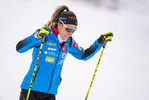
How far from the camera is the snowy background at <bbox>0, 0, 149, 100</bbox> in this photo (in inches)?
203

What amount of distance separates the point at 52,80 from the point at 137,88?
3509 millimetres

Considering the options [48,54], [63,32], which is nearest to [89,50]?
[63,32]

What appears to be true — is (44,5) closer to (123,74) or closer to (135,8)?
(135,8)

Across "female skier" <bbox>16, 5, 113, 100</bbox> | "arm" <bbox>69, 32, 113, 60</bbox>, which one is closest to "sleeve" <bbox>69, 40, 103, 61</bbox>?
"arm" <bbox>69, 32, 113, 60</bbox>

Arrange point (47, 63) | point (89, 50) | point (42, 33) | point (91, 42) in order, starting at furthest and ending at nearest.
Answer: point (91, 42) < point (89, 50) < point (47, 63) < point (42, 33)

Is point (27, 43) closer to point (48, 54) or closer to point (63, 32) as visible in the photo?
point (48, 54)

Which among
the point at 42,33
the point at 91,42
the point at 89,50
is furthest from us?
Answer: the point at 91,42

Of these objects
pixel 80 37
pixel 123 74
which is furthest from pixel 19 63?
pixel 123 74

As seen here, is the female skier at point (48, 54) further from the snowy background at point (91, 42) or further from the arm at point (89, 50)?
the snowy background at point (91, 42)

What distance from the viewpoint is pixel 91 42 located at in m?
6.05

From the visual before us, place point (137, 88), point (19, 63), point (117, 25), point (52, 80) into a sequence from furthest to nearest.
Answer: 1. point (117, 25)
2. point (19, 63)
3. point (137, 88)
4. point (52, 80)

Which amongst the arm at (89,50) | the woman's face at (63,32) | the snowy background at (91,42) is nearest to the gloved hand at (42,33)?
the woman's face at (63,32)

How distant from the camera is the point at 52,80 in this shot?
2326 millimetres

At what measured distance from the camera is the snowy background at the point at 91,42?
5.16 m
